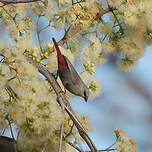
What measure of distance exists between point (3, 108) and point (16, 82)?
4.6 inches

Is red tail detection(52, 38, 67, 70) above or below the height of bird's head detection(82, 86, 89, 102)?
above

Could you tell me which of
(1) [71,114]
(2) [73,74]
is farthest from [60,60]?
(1) [71,114]

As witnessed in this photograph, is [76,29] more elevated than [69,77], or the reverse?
[76,29]

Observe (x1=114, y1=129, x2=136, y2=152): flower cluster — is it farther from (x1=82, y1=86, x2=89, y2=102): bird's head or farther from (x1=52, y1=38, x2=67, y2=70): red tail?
(x1=52, y1=38, x2=67, y2=70): red tail

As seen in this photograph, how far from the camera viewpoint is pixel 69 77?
1.92m

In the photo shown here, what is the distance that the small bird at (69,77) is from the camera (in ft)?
6.10

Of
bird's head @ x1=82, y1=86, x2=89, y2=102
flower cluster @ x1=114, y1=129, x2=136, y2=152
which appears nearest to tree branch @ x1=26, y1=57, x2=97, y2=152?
flower cluster @ x1=114, y1=129, x2=136, y2=152

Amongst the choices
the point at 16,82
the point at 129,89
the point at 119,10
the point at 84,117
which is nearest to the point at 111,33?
the point at 119,10

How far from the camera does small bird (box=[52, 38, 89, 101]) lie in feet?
6.10

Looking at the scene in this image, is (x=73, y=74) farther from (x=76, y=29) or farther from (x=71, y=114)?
(x=71, y=114)

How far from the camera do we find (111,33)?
2.08 metres

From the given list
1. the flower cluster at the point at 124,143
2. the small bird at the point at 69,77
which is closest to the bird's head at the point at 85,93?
the small bird at the point at 69,77

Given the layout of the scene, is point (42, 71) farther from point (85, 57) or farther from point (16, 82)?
point (85, 57)

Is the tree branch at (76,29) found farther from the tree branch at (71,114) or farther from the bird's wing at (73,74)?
the tree branch at (71,114)
